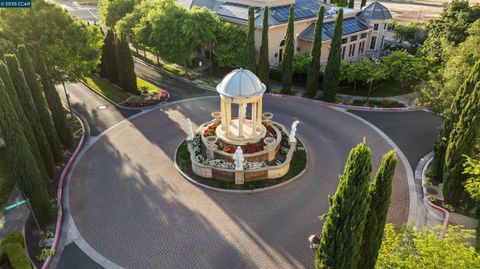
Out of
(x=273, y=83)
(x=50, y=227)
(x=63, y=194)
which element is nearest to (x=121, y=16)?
(x=273, y=83)

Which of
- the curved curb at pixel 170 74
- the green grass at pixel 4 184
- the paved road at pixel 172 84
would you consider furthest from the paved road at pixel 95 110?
the curved curb at pixel 170 74

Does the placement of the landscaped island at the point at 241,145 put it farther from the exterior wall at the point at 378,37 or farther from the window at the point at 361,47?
the exterior wall at the point at 378,37

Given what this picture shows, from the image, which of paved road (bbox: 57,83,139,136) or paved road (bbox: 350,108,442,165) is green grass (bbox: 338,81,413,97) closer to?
paved road (bbox: 350,108,442,165)

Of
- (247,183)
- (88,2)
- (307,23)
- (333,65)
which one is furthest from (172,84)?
(88,2)

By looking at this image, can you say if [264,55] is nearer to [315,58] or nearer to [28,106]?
[315,58]

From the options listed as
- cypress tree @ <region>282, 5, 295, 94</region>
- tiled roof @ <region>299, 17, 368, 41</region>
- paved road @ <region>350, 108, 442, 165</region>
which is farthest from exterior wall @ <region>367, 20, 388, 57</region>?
cypress tree @ <region>282, 5, 295, 94</region>

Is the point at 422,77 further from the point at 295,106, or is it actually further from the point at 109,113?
the point at 109,113
